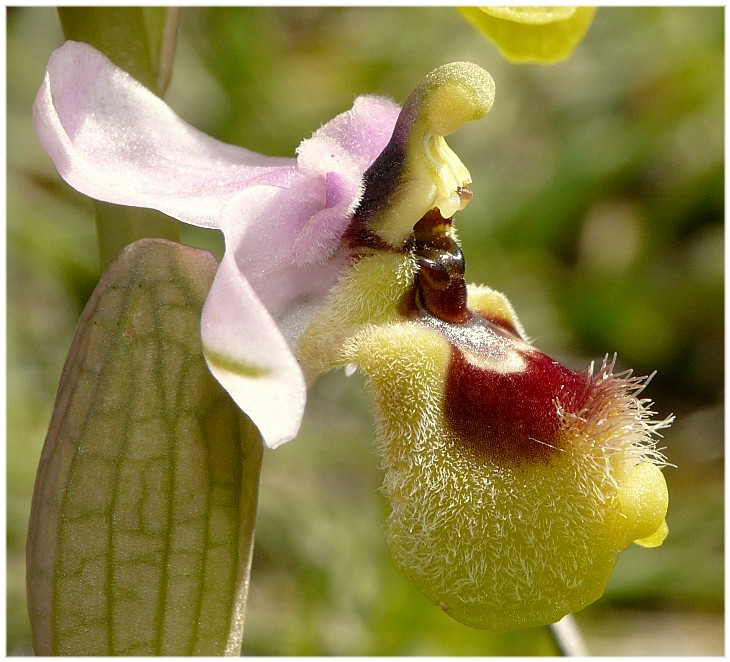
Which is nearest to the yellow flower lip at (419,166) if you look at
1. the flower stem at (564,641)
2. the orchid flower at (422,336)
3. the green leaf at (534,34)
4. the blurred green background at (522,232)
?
the orchid flower at (422,336)

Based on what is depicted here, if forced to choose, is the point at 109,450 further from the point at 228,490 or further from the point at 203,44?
the point at 203,44

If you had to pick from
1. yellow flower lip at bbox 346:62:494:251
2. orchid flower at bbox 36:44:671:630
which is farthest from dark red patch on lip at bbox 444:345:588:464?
yellow flower lip at bbox 346:62:494:251

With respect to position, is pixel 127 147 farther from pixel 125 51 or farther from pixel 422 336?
pixel 422 336

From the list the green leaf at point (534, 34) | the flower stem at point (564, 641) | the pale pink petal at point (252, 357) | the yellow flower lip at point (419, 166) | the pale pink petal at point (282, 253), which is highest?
the green leaf at point (534, 34)

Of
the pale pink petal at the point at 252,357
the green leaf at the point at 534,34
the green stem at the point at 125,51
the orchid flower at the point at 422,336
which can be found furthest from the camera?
the green leaf at the point at 534,34

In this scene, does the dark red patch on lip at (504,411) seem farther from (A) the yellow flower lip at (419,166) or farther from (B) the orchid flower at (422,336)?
(A) the yellow flower lip at (419,166)

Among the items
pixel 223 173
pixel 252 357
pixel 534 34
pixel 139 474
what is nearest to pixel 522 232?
pixel 534 34

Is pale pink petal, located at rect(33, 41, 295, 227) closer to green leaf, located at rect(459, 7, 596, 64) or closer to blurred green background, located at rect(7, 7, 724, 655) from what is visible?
green leaf, located at rect(459, 7, 596, 64)

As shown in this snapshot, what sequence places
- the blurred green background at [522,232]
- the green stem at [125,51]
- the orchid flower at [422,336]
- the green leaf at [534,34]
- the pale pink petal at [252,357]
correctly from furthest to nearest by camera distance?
the blurred green background at [522,232]
the green leaf at [534,34]
the green stem at [125,51]
the orchid flower at [422,336]
the pale pink petal at [252,357]
